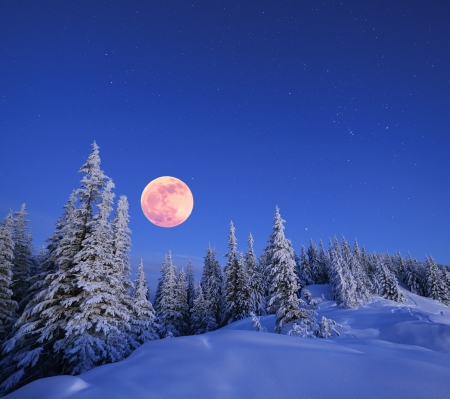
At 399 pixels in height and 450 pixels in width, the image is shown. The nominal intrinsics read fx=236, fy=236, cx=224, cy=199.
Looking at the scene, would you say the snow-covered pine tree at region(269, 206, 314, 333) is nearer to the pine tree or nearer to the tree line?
the tree line

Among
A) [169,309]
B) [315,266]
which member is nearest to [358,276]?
[315,266]

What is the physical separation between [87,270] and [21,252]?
54.6 feet

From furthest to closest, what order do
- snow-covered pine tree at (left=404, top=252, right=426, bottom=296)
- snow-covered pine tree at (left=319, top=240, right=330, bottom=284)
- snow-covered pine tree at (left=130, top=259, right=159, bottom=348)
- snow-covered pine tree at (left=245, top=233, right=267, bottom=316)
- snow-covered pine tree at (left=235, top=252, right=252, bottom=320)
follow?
snow-covered pine tree at (left=404, top=252, right=426, bottom=296) < snow-covered pine tree at (left=319, top=240, right=330, bottom=284) < snow-covered pine tree at (left=245, top=233, right=267, bottom=316) < snow-covered pine tree at (left=235, top=252, right=252, bottom=320) < snow-covered pine tree at (left=130, top=259, right=159, bottom=348)

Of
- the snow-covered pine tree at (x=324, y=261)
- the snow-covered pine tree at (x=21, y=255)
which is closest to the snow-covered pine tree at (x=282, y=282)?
the snow-covered pine tree at (x=21, y=255)

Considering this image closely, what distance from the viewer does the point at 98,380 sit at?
159 inches

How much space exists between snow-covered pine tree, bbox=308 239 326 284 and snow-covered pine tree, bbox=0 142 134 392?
58134mm

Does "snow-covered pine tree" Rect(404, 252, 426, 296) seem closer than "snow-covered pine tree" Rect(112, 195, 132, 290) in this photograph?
No

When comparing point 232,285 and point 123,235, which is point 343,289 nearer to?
point 232,285

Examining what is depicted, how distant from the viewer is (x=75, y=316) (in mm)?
11766

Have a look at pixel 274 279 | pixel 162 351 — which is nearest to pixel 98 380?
pixel 162 351

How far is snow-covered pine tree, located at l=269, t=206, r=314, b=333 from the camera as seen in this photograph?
1866 cm

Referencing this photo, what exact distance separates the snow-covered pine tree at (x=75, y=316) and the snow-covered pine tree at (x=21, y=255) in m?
11.1

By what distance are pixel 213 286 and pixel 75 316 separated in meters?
28.7

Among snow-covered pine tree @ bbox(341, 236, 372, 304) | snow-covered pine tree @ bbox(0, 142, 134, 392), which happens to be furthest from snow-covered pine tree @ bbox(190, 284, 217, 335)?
snow-covered pine tree @ bbox(341, 236, 372, 304)
